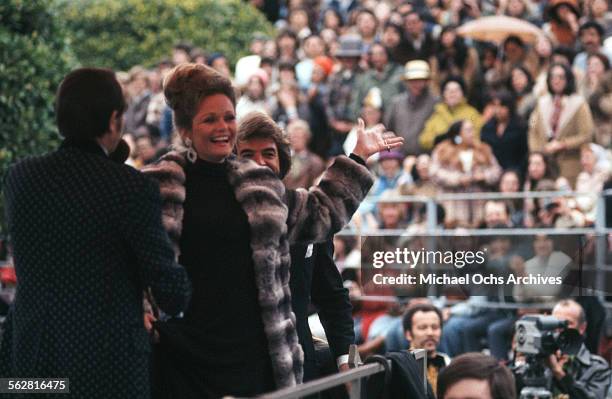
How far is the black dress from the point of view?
396 centimetres

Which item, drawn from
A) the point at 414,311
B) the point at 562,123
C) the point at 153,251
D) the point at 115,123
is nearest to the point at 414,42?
the point at 562,123

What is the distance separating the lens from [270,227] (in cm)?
399

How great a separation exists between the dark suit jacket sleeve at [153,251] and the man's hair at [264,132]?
1003 mm

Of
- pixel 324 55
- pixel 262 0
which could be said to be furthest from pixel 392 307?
pixel 262 0

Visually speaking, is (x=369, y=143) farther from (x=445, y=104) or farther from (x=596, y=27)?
(x=445, y=104)

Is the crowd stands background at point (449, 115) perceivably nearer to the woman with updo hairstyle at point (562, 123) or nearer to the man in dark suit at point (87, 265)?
the woman with updo hairstyle at point (562, 123)

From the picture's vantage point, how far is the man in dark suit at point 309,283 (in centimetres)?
466

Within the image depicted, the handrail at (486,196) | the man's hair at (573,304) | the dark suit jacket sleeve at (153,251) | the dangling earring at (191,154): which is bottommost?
the man's hair at (573,304)

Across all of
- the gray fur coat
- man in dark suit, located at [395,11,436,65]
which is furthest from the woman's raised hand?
man in dark suit, located at [395,11,436,65]

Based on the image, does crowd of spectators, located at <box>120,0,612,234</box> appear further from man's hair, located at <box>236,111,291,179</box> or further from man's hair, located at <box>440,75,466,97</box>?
man's hair, located at <box>236,111,291,179</box>

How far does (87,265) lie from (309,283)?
1281 millimetres

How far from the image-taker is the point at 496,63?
12648 mm

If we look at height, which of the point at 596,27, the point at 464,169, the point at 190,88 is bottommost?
the point at 190,88

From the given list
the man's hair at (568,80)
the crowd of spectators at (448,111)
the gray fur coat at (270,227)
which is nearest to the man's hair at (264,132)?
the gray fur coat at (270,227)
